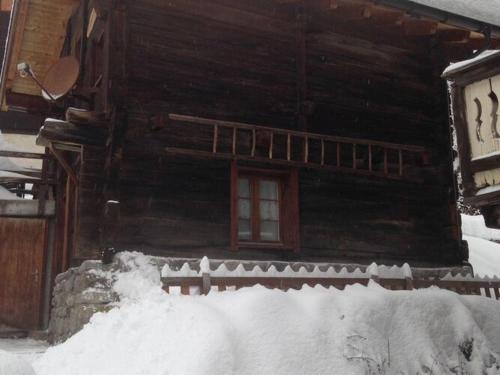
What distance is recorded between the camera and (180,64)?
922 cm

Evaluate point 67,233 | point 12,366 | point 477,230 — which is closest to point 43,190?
point 67,233

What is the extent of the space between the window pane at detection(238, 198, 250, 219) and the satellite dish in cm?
347

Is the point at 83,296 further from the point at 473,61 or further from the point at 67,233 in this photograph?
the point at 473,61

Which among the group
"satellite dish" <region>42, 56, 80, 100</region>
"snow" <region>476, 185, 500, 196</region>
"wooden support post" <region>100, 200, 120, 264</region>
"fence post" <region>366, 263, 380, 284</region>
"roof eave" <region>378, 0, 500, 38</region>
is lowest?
"fence post" <region>366, 263, 380, 284</region>

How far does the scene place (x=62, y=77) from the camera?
10211 mm

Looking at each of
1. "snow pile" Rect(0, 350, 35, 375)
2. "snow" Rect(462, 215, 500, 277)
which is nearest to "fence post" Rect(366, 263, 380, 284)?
"snow pile" Rect(0, 350, 35, 375)

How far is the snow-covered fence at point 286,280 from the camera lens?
659 cm

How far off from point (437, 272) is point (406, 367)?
4.56m

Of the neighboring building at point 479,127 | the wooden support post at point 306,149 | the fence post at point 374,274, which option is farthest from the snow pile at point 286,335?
the wooden support post at point 306,149

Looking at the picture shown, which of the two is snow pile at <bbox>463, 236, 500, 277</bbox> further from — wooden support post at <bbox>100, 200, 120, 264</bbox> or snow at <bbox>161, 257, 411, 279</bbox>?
wooden support post at <bbox>100, 200, 120, 264</bbox>

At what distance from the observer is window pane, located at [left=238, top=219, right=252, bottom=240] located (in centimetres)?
927

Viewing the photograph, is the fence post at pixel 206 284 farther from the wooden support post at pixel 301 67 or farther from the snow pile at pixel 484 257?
the snow pile at pixel 484 257

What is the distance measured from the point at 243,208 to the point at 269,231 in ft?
1.83

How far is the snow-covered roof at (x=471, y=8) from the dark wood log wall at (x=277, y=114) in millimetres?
→ 992
